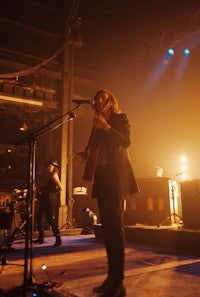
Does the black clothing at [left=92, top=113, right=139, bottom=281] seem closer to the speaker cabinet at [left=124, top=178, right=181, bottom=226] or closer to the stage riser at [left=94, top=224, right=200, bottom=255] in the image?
the stage riser at [left=94, top=224, right=200, bottom=255]

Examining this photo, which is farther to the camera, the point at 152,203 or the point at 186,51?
the point at 186,51

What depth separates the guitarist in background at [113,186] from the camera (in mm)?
2596

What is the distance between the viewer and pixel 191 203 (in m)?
6.10

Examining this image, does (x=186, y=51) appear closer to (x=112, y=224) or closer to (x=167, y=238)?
(x=167, y=238)

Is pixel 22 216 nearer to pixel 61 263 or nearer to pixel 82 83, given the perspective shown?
pixel 82 83

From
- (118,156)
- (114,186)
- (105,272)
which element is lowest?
(105,272)

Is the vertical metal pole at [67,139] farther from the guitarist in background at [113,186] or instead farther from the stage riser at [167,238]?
the guitarist in background at [113,186]

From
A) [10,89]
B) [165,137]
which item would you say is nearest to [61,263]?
[10,89]

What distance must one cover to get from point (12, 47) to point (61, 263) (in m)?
8.55

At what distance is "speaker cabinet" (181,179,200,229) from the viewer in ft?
19.6

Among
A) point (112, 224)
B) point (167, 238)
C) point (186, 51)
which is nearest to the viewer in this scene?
point (112, 224)

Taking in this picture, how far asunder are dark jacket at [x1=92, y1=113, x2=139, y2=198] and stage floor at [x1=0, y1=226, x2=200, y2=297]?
92cm

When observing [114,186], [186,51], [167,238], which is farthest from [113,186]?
[186,51]

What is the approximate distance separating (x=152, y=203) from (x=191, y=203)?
2149 millimetres
